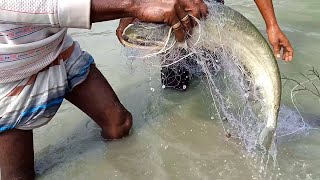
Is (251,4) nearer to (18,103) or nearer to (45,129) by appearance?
(45,129)

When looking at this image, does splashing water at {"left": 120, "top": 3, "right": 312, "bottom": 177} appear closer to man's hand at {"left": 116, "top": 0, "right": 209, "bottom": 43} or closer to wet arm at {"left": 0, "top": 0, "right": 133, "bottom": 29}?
man's hand at {"left": 116, "top": 0, "right": 209, "bottom": 43}

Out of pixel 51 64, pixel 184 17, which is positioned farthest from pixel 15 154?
pixel 184 17

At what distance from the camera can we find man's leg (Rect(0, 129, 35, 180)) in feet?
8.13

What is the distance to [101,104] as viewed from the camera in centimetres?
282

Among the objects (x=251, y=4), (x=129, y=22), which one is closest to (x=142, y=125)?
(x=129, y=22)

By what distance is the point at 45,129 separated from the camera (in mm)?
3107

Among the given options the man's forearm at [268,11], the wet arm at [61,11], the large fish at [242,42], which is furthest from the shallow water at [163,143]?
the wet arm at [61,11]

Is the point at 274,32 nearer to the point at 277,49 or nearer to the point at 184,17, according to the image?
the point at 277,49

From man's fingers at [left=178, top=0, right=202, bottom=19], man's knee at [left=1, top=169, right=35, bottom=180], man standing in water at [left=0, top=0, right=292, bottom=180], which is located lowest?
man's knee at [left=1, top=169, right=35, bottom=180]

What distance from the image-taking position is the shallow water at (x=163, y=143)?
2.58 meters

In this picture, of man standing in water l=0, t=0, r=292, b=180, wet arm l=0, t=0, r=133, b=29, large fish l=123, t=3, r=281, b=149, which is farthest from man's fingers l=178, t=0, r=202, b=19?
wet arm l=0, t=0, r=133, b=29

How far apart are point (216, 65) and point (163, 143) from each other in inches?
22.4

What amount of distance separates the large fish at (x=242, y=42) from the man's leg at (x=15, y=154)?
77 centimetres

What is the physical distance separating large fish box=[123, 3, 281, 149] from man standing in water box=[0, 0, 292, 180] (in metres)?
0.15
